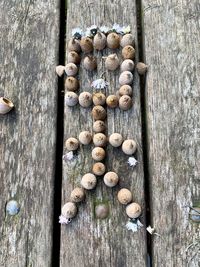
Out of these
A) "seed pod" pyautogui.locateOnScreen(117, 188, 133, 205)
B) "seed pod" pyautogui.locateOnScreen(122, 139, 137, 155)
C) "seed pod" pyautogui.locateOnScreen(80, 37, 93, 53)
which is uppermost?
"seed pod" pyautogui.locateOnScreen(80, 37, 93, 53)

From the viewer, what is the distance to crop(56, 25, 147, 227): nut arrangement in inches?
54.2

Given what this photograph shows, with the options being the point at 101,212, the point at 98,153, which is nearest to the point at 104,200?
the point at 101,212

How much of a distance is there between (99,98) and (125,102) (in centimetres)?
9

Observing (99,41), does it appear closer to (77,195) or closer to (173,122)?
(173,122)

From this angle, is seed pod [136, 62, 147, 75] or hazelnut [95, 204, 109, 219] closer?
hazelnut [95, 204, 109, 219]

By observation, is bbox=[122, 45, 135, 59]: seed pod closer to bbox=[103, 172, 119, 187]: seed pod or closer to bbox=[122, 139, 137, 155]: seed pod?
bbox=[122, 139, 137, 155]: seed pod

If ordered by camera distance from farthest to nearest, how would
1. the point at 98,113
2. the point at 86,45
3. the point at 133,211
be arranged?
the point at 86,45, the point at 98,113, the point at 133,211

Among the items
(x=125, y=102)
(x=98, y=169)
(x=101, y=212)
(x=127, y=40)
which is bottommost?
(x=101, y=212)

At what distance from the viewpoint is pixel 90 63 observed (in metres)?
1.53

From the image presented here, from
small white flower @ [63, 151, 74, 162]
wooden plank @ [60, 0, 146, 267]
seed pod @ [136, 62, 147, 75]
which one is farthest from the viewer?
seed pod @ [136, 62, 147, 75]

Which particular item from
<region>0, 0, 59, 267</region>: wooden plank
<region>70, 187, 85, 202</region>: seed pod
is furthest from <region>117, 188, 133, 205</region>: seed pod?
<region>0, 0, 59, 267</region>: wooden plank

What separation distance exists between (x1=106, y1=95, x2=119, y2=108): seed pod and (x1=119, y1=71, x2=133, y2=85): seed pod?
0.07 meters

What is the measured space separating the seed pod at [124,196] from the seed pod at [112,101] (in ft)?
0.94

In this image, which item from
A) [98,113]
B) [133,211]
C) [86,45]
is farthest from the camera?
[86,45]
